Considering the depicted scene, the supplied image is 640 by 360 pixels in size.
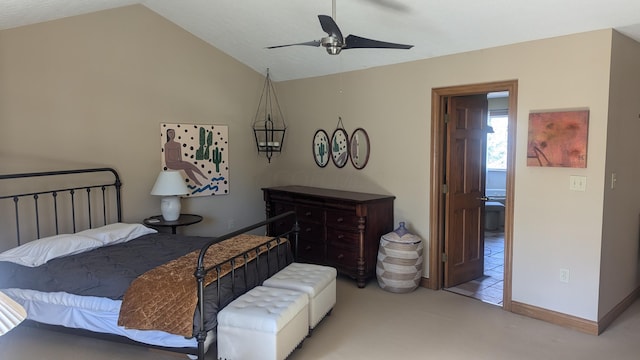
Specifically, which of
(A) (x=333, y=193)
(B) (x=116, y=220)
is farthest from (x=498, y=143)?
(B) (x=116, y=220)

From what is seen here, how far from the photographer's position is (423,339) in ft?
10.9

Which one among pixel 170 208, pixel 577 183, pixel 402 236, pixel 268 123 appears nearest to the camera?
pixel 577 183

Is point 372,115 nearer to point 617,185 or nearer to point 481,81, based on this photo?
point 481,81

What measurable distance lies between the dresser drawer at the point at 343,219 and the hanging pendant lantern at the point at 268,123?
62.6 inches

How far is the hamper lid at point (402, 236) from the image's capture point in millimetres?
4262

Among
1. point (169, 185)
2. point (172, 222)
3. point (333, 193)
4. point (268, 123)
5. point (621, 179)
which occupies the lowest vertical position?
point (172, 222)

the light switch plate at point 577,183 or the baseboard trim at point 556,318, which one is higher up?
the light switch plate at point 577,183

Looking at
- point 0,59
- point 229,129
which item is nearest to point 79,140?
point 0,59

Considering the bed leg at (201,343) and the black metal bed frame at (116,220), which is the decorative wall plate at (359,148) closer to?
the black metal bed frame at (116,220)

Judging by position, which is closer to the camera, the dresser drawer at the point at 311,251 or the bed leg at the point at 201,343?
the bed leg at the point at 201,343

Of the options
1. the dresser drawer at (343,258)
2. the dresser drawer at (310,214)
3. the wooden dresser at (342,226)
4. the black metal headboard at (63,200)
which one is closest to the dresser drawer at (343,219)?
the wooden dresser at (342,226)

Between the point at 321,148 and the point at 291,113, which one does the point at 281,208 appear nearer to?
the point at 321,148

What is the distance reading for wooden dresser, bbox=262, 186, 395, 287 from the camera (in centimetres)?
441

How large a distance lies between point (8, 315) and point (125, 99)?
3.70 meters
